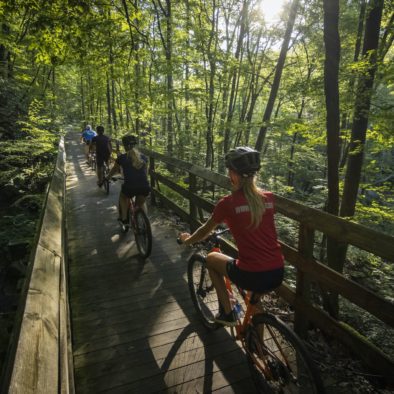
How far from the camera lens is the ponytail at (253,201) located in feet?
9.15

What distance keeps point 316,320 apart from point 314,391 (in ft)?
3.75

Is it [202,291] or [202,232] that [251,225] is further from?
[202,291]

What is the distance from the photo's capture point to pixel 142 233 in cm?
624

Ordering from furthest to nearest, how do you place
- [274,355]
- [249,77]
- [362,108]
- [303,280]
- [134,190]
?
[249,77] < [362,108] < [134,190] < [303,280] < [274,355]

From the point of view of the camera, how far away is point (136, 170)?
6.28 meters

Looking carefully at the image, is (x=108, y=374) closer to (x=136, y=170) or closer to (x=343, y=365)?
(x=343, y=365)

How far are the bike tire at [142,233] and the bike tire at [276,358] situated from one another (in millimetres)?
3248

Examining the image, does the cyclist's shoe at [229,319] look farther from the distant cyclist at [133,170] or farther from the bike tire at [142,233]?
the distant cyclist at [133,170]

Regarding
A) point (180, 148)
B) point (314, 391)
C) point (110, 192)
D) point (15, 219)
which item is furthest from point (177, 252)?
point (180, 148)

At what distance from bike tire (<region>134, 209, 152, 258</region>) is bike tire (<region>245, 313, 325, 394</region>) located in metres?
3.25

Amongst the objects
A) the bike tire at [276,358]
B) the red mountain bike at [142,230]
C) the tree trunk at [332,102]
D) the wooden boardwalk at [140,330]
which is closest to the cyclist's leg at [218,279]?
the bike tire at [276,358]

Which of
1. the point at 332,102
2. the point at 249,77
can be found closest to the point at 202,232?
the point at 332,102

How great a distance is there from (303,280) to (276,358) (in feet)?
3.63

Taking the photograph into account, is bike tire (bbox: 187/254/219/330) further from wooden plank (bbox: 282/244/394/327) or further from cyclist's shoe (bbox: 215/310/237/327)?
wooden plank (bbox: 282/244/394/327)
